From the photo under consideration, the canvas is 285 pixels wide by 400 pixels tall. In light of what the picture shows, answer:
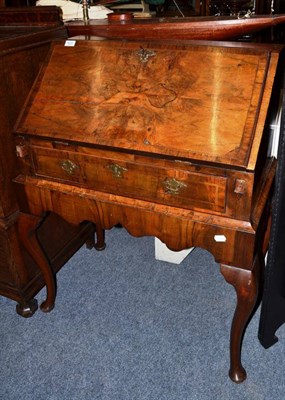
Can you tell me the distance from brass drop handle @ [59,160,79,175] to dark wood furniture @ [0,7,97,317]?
0.33 metres

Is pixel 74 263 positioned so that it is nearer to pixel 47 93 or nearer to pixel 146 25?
pixel 47 93

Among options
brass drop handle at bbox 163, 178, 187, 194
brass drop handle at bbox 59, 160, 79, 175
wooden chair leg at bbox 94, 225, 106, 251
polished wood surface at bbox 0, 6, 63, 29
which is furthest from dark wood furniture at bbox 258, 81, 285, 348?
polished wood surface at bbox 0, 6, 63, 29

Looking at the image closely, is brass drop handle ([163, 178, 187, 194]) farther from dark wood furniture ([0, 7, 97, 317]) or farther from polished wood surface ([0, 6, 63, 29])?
polished wood surface ([0, 6, 63, 29])

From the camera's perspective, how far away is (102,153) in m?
1.44

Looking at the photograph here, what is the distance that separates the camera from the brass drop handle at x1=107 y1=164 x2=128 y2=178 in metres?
1.43

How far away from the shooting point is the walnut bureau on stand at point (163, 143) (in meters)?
1.27

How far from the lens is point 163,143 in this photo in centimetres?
132

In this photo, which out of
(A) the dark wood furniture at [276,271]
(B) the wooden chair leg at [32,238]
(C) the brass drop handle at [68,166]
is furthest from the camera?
(B) the wooden chair leg at [32,238]

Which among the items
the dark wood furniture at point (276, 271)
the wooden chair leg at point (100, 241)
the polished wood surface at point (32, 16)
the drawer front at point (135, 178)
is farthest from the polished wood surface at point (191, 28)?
the wooden chair leg at point (100, 241)

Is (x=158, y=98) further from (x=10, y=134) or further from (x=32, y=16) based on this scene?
(x=32, y=16)

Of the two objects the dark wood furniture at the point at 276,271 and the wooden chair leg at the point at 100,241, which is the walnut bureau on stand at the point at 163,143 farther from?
the wooden chair leg at the point at 100,241

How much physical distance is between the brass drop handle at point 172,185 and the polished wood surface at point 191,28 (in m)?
0.73

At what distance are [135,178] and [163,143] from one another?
18 centimetres

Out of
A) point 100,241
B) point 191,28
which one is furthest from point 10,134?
point 100,241
